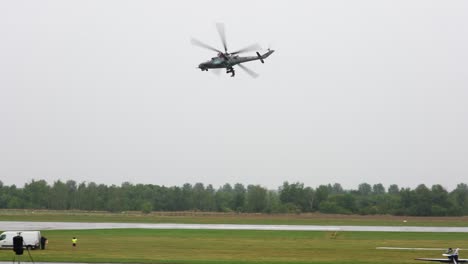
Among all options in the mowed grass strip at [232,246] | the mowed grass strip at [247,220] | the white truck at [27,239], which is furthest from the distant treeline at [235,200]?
the white truck at [27,239]

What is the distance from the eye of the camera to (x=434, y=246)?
60.6 m

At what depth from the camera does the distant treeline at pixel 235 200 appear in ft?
470

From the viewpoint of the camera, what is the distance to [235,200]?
173500 mm

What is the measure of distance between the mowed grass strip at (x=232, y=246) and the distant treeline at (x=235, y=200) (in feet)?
221

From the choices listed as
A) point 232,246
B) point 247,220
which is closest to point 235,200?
point 247,220

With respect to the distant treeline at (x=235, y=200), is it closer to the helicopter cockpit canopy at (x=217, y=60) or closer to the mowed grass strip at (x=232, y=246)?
the mowed grass strip at (x=232, y=246)

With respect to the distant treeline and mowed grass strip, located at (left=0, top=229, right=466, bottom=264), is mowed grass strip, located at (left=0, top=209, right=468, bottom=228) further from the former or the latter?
mowed grass strip, located at (left=0, top=229, right=466, bottom=264)

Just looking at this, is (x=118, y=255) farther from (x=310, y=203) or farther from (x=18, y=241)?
(x=310, y=203)

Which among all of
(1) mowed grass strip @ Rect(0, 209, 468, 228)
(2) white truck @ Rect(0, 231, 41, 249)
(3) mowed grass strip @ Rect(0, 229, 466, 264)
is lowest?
(3) mowed grass strip @ Rect(0, 229, 466, 264)

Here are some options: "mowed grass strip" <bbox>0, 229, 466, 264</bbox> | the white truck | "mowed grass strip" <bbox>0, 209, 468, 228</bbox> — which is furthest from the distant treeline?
the white truck

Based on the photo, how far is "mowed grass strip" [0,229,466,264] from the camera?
48219mm

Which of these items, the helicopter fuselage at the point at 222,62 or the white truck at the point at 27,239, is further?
the white truck at the point at 27,239

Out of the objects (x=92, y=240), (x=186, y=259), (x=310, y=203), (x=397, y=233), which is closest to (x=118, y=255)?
(x=186, y=259)

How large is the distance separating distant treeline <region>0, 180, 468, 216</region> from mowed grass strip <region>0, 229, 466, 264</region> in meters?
67.4
